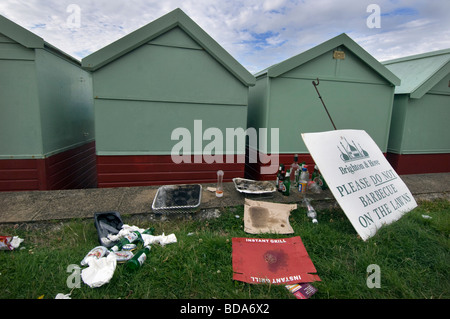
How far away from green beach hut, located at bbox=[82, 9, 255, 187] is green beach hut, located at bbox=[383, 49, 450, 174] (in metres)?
4.15

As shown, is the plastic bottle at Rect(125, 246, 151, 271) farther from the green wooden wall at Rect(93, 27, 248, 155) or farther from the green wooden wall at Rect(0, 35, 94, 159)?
the green wooden wall at Rect(0, 35, 94, 159)

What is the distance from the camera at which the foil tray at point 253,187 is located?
4073 mm

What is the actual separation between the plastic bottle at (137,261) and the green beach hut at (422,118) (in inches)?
257

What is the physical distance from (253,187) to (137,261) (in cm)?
237

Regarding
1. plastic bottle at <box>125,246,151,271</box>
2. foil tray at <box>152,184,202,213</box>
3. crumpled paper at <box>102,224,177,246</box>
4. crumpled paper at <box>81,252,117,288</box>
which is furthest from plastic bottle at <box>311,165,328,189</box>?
crumpled paper at <box>81,252,117,288</box>

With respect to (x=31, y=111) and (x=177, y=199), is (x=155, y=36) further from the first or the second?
(x=177, y=199)

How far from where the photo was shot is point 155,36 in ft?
15.3

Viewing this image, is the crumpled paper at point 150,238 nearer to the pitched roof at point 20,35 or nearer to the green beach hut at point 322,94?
the green beach hut at point 322,94

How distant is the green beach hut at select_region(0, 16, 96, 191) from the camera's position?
168 inches

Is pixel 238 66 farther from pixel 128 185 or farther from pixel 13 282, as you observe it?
pixel 13 282

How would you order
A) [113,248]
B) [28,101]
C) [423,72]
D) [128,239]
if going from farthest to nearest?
[423,72] < [28,101] < [128,239] < [113,248]

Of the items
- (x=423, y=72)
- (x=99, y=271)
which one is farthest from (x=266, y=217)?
(x=423, y=72)

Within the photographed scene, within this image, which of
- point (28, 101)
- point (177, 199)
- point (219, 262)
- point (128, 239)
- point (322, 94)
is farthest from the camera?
point (322, 94)
